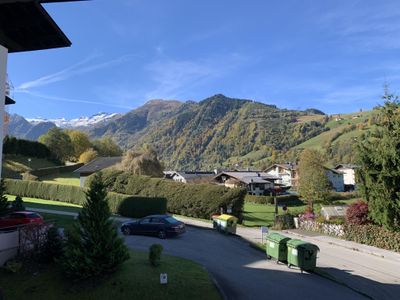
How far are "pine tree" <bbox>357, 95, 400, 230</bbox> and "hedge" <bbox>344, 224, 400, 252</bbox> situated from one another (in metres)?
0.64

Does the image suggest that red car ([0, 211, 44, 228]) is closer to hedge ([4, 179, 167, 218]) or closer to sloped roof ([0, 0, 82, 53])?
hedge ([4, 179, 167, 218])

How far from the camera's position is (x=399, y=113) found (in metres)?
26.8

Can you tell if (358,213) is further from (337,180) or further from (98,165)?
(337,180)

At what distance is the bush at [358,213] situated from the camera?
1174 inches

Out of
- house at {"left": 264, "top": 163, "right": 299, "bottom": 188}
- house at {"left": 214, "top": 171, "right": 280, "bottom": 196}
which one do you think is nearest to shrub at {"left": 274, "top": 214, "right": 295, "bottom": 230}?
house at {"left": 214, "top": 171, "right": 280, "bottom": 196}

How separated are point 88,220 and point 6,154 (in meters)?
72.1

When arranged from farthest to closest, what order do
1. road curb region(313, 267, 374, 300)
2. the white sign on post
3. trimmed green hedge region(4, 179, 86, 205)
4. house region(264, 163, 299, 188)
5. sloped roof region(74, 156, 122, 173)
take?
house region(264, 163, 299, 188), sloped roof region(74, 156, 122, 173), trimmed green hedge region(4, 179, 86, 205), road curb region(313, 267, 374, 300), the white sign on post

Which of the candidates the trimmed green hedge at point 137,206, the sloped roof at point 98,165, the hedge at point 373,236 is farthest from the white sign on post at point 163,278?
the sloped roof at point 98,165

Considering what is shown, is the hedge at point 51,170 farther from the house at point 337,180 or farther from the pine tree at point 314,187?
the house at point 337,180

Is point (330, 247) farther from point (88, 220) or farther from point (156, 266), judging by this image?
point (88, 220)

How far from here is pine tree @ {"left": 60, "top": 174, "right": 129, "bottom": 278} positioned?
43.0 feet

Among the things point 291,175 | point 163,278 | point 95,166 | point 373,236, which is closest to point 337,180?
point 291,175

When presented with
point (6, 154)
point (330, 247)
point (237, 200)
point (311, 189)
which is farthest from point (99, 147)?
point (330, 247)

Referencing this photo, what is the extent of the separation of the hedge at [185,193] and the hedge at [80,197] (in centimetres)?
455
